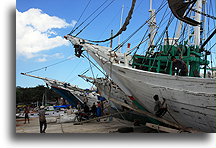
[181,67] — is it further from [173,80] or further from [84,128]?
[84,128]

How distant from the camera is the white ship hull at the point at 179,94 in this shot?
3820mm

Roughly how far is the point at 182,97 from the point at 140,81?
126 centimetres

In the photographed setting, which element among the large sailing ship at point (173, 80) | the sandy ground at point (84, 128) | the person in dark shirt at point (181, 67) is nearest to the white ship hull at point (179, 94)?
the large sailing ship at point (173, 80)

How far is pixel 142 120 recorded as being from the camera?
6.68m

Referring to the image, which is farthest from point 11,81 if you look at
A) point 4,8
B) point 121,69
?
point 121,69

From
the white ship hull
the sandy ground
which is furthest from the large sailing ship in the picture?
the sandy ground

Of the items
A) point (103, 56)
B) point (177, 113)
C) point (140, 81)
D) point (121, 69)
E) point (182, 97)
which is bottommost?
point (177, 113)

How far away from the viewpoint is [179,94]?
4270 millimetres

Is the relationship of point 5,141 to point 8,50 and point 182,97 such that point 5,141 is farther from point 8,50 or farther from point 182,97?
point 182,97

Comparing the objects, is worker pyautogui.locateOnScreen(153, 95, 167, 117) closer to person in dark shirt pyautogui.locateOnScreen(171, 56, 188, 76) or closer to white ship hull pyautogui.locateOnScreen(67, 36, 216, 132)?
white ship hull pyautogui.locateOnScreen(67, 36, 216, 132)

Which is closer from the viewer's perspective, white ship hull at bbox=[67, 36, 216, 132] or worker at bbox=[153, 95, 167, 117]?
white ship hull at bbox=[67, 36, 216, 132]

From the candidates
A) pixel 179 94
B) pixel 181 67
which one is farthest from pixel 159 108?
pixel 181 67

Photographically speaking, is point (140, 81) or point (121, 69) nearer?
point (140, 81)

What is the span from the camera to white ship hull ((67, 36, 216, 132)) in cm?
382
